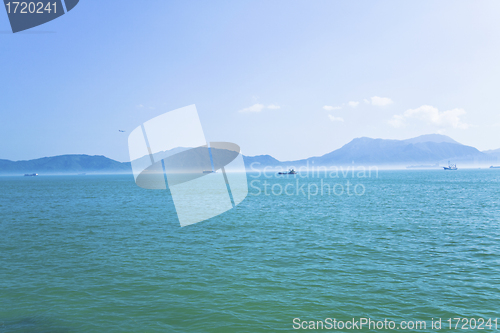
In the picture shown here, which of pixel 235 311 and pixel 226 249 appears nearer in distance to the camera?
pixel 235 311

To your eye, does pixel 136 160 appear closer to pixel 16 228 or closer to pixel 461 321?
pixel 461 321

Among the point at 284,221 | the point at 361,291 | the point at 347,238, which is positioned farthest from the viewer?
the point at 284,221

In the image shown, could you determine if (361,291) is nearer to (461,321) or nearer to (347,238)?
(461,321)

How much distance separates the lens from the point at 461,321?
11281mm

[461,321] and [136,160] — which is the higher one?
[136,160]

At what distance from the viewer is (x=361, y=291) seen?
1376 centimetres

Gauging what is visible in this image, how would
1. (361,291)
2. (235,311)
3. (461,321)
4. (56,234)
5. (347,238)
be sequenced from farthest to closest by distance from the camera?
(56,234)
(347,238)
(361,291)
(235,311)
(461,321)

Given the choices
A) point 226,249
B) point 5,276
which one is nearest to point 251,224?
A: point 226,249

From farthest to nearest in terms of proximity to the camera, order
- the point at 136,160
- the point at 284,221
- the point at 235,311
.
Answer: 1. the point at 284,221
2. the point at 136,160
3. the point at 235,311

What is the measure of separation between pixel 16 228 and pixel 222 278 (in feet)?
82.9

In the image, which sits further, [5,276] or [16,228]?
[16,228]

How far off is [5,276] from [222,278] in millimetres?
11320

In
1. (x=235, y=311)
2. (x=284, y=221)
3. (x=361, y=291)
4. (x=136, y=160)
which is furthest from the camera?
(x=284, y=221)

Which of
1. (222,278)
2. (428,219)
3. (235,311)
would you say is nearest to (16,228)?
(222,278)
